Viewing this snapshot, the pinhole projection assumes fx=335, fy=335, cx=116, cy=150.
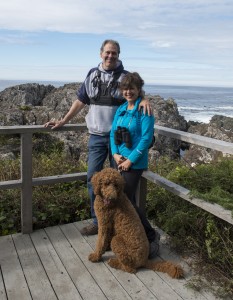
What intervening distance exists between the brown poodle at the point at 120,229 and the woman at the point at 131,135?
0.29 metres

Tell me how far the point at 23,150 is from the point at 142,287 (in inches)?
72.6

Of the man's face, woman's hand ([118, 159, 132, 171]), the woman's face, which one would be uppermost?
the man's face

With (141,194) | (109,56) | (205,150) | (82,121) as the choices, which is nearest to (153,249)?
(141,194)

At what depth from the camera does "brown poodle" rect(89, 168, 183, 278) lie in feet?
9.65

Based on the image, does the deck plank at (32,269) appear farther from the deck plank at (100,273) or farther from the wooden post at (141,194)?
the wooden post at (141,194)

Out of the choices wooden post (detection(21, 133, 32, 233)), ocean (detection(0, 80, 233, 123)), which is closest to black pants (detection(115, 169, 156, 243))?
wooden post (detection(21, 133, 32, 233))

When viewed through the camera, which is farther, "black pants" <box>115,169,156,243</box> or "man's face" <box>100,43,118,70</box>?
"man's face" <box>100,43,118,70</box>

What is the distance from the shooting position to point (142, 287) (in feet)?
9.35

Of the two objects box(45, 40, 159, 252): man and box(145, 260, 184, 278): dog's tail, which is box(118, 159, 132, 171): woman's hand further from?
box(145, 260, 184, 278): dog's tail

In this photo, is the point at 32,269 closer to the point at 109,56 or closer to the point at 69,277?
the point at 69,277

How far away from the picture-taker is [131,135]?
10.6 feet

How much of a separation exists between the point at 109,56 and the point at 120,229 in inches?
69.3

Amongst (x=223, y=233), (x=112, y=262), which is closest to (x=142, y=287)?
(x=112, y=262)

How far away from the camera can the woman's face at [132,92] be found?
316 cm
